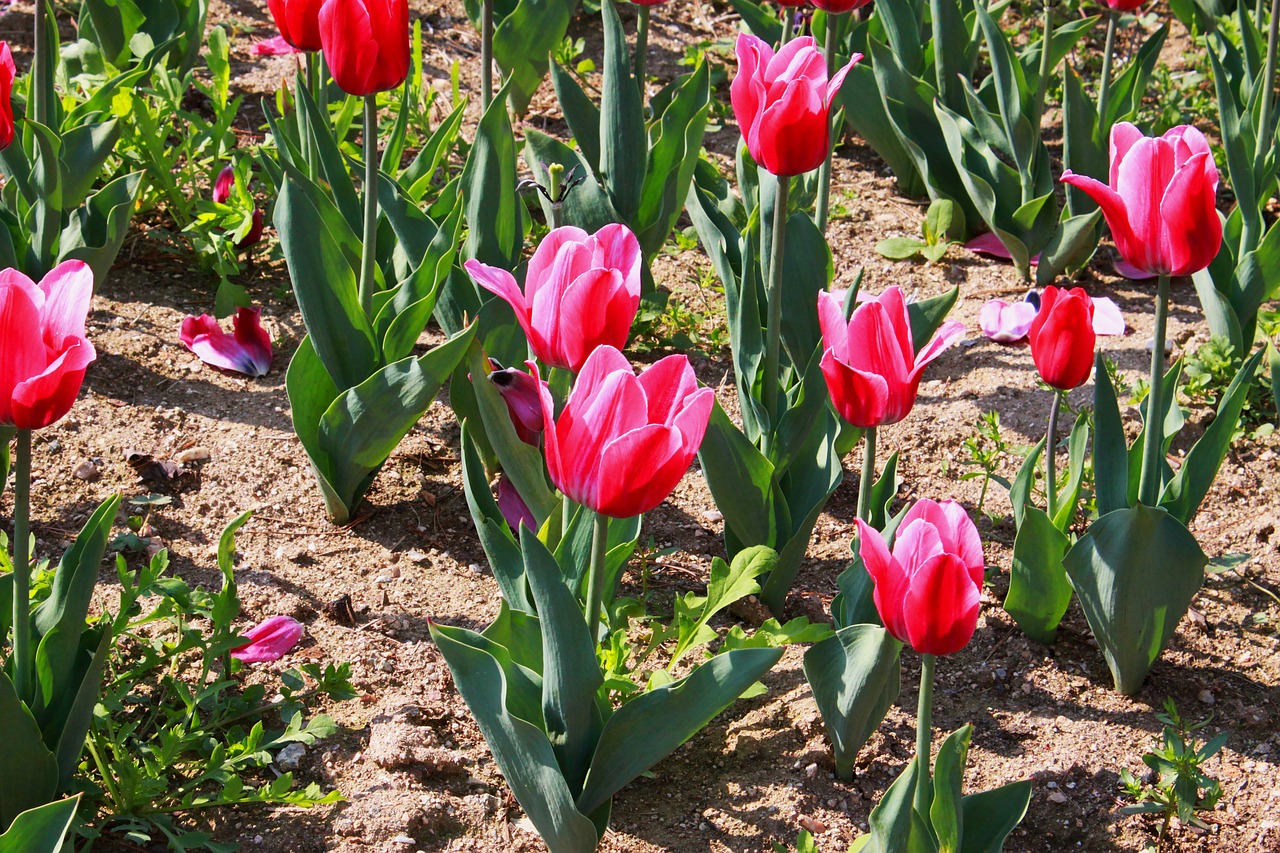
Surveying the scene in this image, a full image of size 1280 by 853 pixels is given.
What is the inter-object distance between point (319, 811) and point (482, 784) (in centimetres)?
23

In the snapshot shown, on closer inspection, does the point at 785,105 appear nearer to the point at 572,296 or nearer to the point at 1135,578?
the point at 572,296

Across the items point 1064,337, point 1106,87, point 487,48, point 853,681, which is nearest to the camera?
point 853,681

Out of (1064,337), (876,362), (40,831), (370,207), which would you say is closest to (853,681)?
(876,362)

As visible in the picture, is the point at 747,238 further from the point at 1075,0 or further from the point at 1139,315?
the point at 1075,0

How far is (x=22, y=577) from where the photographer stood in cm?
157

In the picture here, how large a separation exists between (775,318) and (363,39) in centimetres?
79

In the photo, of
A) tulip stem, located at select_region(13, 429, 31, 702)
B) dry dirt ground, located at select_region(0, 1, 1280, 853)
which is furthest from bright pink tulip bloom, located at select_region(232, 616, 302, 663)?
tulip stem, located at select_region(13, 429, 31, 702)

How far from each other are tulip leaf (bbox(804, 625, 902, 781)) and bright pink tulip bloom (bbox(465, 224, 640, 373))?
52cm

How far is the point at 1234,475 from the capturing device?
8.76ft

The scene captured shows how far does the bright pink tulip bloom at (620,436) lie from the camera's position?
133 centimetres

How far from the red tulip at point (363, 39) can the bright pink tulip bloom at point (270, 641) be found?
861 millimetres

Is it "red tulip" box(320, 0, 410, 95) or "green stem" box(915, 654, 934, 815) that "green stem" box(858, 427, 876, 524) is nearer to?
"green stem" box(915, 654, 934, 815)

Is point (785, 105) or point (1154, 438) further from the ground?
point (785, 105)

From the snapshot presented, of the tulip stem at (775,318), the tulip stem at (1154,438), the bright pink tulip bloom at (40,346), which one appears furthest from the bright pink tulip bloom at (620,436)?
the tulip stem at (1154,438)
